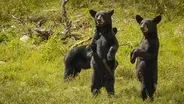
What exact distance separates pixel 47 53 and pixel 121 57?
1995mm

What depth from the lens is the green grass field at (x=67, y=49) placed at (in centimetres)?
748

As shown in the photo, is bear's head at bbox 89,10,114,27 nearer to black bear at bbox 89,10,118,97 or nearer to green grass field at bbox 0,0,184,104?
black bear at bbox 89,10,118,97

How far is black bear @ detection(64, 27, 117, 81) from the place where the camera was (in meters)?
9.20

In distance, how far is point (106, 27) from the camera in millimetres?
7418

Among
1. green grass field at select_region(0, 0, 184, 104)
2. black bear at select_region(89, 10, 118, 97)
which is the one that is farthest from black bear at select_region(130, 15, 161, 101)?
black bear at select_region(89, 10, 118, 97)

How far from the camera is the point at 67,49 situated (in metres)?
12.1

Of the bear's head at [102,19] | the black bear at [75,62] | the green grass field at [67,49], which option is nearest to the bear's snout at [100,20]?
A: the bear's head at [102,19]

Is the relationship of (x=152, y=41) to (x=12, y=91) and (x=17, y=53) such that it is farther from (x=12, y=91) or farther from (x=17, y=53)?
(x=17, y=53)

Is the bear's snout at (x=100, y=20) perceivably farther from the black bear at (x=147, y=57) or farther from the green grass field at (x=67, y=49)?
the green grass field at (x=67, y=49)

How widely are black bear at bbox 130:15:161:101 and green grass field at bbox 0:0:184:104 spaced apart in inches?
10.7

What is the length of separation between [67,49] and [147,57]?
550 cm

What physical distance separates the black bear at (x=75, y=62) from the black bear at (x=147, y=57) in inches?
91.4

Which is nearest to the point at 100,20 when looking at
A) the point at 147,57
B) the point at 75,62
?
the point at 147,57

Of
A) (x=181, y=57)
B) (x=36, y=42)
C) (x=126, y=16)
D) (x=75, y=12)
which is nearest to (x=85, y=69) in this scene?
(x=181, y=57)
